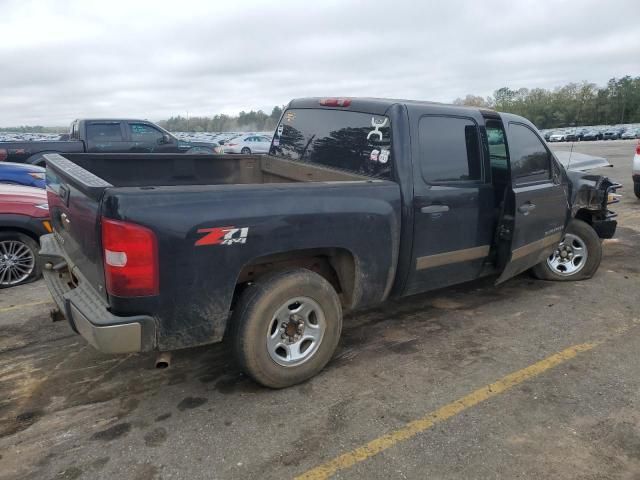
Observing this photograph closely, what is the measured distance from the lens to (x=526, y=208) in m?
4.37

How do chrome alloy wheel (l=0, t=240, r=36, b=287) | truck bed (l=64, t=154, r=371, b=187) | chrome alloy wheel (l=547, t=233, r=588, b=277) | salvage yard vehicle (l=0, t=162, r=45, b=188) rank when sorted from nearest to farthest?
truck bed (l=64, t=154, r=371, b=187)
chrome alloy wheel (l=0, t=240, r=36, b=287)
chrome alloy wheel (l=547, t=233, r=588, b=277)
salvage yard vehicle (l=0, t=162, r=45, b=188)

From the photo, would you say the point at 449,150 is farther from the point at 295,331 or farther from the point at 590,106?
the point at 590,106

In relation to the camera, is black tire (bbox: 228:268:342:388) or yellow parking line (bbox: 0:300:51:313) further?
yellow parking line (bbox: 0:300:51:313)

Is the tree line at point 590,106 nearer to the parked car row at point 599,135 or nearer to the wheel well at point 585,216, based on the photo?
the parked car row at point 599,135

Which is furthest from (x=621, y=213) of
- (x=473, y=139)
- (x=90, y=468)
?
(x=90, y=468)

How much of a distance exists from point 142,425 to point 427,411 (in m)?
1.72

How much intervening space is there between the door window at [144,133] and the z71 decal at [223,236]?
11008 millimetres

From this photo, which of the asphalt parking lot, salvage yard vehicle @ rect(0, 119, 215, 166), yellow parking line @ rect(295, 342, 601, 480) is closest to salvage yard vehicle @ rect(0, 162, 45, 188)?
salvage yard vehicle @ rect(0, 119, 215, 166)

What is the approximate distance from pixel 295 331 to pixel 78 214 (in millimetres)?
1539

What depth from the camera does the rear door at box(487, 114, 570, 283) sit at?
14.1ft

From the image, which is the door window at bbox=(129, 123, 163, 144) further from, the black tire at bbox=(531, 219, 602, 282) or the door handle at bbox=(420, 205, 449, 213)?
the door handle at bbox=(420, 205, 449, 213)

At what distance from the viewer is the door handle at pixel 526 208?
4.30 m

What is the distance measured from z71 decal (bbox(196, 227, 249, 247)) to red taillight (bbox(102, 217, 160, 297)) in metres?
0.26

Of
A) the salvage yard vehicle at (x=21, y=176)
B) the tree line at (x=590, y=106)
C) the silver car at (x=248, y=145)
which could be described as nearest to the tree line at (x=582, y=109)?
the tree line at (x=590, y=106)
